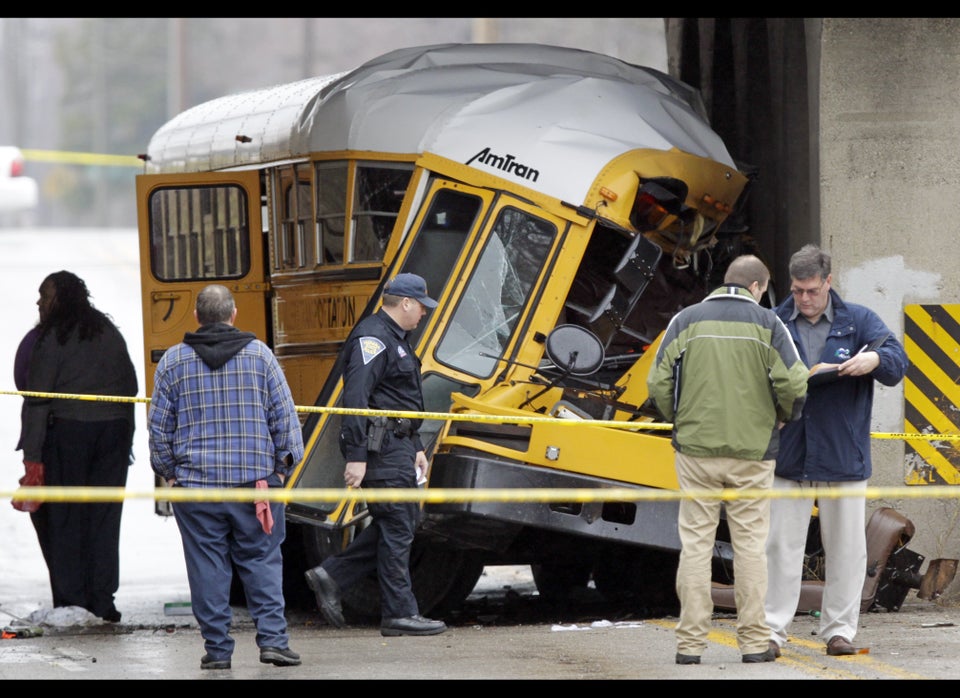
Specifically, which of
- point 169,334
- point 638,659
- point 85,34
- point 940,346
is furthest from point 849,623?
point 85,34

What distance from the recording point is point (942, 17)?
32.3 feet

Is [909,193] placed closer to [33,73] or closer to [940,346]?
[940,346]

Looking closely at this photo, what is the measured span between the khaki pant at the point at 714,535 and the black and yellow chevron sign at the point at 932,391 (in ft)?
9.11

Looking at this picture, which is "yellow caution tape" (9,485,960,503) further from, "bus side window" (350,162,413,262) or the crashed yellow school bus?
"bus side window" (350,162,413,262)

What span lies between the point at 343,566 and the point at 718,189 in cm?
324

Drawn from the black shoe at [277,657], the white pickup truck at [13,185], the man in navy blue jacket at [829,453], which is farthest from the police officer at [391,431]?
the white pickup truck at [13,185]

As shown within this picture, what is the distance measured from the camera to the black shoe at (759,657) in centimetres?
730

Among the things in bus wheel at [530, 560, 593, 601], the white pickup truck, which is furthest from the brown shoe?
the white pickup truck

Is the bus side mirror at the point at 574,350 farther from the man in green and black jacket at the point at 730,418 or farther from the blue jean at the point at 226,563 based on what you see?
the blue jean at the point at 226,563

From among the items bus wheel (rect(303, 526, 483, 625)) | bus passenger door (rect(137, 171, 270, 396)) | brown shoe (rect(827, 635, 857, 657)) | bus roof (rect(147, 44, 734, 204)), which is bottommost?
brown shoe (rect(827, 635, 857, 657))

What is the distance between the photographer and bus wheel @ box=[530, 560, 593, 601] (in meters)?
11.5

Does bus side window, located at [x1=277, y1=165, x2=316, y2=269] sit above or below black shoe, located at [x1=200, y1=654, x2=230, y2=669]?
above

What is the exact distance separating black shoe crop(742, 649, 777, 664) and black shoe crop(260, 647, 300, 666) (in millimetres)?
1997

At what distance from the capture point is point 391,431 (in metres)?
8.37
